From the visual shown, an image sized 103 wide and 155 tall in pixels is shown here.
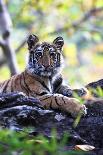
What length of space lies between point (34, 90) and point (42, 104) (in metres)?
1.15

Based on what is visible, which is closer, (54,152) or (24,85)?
(54,152)

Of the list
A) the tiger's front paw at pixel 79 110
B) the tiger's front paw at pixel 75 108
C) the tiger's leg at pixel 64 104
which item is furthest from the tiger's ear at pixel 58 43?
the tiger's front paw at pixel 79 110

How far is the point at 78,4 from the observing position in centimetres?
1897

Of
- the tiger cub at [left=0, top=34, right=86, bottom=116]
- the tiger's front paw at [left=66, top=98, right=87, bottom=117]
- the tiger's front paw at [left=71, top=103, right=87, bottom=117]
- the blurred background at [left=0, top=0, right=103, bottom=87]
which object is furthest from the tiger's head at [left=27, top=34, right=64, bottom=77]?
the blurred background at [left=0, top=0, right=103, bottom=87]

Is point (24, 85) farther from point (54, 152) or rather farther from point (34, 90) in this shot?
point (54, 152)

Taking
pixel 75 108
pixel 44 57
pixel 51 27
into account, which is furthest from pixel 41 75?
pixel 51 27

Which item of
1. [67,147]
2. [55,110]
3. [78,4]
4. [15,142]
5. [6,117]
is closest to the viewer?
[15,142]

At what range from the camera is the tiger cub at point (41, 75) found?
250 inches

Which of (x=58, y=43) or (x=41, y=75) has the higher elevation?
(x=58, y=43)

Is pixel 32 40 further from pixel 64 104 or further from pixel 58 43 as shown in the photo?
pixel 64 104

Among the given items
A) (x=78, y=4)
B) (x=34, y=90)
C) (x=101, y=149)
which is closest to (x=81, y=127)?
(x=101, y=149)

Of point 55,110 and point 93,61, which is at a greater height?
point 93,61

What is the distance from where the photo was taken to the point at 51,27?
21078 mm

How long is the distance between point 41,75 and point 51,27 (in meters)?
14.7
